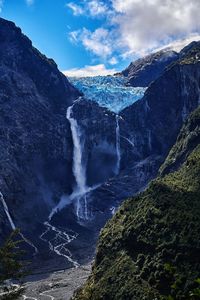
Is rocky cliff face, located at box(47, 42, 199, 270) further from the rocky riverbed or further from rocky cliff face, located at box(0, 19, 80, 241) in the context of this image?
the rocky riverbed

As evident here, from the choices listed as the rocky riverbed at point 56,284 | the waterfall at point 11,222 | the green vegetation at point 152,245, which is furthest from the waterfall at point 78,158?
the green vegetation at point 152,245

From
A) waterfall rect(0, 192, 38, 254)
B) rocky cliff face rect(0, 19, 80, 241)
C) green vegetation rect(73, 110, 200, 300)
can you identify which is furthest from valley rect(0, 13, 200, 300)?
rocky cliff face rect(0, 19, 80, 241)

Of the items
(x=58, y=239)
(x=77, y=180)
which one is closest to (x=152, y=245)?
(x=58, y=239)

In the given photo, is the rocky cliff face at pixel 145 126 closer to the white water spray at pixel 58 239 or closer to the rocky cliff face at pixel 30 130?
the rocky cliff face at pixel 30 130

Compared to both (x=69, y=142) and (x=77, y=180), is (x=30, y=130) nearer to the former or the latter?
(x=69, y=142)

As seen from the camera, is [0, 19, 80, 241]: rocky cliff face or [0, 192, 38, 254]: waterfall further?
[0, 19, 80, 241]: rocky cliff face

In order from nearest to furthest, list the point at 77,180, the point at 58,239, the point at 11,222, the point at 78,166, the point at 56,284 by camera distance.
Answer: the point at 56,284, the point at 58,239, the point at 11,222, the point at 77,180, the point at 78,166

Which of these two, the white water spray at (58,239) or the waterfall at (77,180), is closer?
the white water spray at (58,239)

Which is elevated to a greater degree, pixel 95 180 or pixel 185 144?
pixel 95 180
